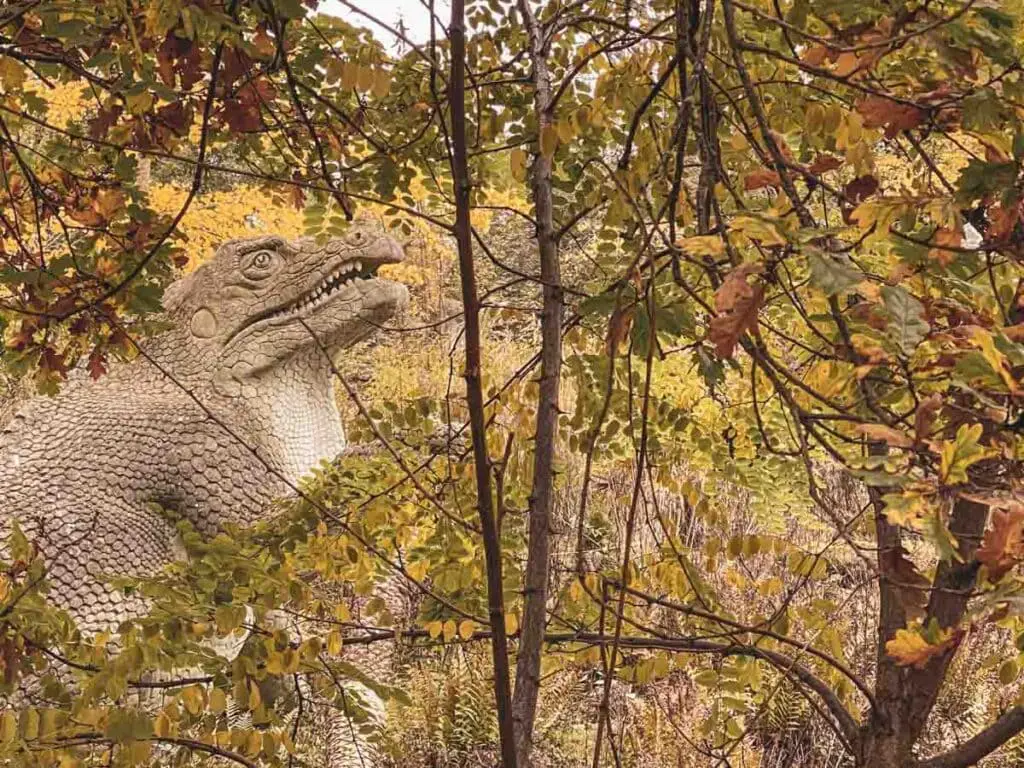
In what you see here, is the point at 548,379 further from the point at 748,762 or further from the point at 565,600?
the point at 748,762

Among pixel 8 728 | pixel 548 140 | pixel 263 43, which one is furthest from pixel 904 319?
pixel 8 728

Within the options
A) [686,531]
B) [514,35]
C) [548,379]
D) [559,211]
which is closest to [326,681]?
[548,379]

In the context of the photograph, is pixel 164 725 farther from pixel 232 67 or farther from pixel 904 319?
pixel 904 319

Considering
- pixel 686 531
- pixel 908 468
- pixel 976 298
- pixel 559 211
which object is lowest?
pixel 908 468

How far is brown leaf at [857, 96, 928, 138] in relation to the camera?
3.18 ft

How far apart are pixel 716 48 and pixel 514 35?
1.39 feet

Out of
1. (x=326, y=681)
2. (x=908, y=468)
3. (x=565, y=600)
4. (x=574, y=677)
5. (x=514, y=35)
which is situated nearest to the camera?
(x=908, y=468)

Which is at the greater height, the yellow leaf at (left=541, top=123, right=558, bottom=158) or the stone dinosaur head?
the stone dinosaur head

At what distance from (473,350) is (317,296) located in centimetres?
343

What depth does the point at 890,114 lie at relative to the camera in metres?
0.98

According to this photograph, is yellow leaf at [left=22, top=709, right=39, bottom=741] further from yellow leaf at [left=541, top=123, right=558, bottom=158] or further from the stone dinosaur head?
the stone dinosaur head

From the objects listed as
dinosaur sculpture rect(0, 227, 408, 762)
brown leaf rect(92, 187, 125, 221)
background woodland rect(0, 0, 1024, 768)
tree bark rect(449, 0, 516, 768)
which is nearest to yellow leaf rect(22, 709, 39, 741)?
background woodland rect(0, 0, 1024, 768)

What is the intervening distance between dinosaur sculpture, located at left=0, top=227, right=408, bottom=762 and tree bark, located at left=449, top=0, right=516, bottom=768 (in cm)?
302

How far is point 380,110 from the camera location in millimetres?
2008
